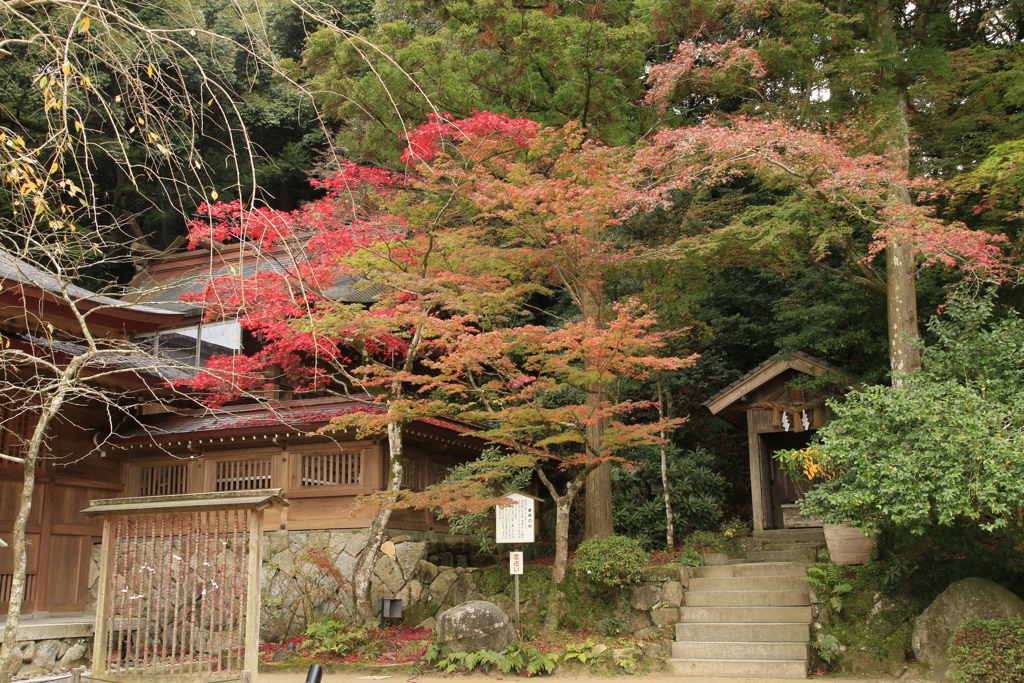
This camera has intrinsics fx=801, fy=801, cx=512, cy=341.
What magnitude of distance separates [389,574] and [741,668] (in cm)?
571

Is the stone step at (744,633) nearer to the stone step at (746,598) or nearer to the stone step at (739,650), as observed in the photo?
the stone step at (739,650)

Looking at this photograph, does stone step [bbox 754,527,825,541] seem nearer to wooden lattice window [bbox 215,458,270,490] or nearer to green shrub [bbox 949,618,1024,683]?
green shrub [bbox 949,618,1024,683]

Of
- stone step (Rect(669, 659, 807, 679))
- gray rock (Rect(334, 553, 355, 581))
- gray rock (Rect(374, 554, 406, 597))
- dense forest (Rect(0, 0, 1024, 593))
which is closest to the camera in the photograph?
stone step (Rect(669, 659, 807, 679))

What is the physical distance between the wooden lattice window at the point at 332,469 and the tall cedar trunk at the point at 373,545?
4.79 ft

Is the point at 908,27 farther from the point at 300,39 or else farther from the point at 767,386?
the point at 300,39

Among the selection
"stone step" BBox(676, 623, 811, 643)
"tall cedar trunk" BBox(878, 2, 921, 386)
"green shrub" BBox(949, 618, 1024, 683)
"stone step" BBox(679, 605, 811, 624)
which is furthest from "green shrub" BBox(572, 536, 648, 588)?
"tall cedar trunk" BBox(878, 2, 921, 386)

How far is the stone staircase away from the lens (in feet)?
33.4

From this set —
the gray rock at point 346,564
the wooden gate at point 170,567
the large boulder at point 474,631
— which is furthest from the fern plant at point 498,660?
the wooden gate at point 170,567

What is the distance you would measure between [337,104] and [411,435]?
6936 millimetres

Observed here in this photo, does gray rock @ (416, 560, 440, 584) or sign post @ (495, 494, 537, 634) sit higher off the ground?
sign post @ (495, 494, 537, 634)

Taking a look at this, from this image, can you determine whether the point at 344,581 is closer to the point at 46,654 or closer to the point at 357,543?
the point at 357,543

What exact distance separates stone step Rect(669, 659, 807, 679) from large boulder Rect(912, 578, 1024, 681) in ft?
4.65

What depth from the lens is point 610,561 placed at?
11.5 meters

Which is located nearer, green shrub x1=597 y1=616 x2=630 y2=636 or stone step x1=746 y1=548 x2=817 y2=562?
green shrub x1=597 y1=616 x2=630 y2=636
